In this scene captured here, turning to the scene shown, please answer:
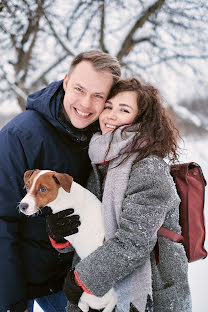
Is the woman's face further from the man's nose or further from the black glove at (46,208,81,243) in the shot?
the black glove at (46,208,81,243)

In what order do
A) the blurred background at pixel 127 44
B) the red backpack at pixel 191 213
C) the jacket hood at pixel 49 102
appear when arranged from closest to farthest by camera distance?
the red backpack at pixel 191 213
the jacket hood at pixel 49 102
the blurred background at pixel 127 44

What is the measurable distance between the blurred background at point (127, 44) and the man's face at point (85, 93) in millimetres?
1564

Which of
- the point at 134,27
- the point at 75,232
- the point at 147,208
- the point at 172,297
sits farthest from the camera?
the point at 134,27

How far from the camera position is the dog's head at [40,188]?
4.18 feet

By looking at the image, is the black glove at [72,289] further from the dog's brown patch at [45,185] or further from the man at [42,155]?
the dog's brown patch at [45,185]

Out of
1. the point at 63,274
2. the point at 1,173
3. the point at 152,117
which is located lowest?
the point at 63,274

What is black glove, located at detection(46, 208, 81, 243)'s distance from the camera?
4.58ft

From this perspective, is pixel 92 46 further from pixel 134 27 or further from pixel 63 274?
pixel 63 274

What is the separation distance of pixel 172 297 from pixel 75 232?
615 mm

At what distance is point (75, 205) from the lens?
1449 mm

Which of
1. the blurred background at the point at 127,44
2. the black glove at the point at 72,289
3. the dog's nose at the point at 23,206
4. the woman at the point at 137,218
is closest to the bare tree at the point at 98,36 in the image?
the blurred background at the point at 127,44

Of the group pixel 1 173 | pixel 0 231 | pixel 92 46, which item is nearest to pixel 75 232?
pixel 0 231

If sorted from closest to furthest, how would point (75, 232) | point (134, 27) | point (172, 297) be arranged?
point (172, 297) → point (75, 232) → point (134, 27)

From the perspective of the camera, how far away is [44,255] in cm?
170
